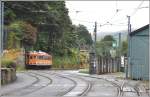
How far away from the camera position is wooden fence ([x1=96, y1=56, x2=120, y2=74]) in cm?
5391

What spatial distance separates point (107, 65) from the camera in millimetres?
56875

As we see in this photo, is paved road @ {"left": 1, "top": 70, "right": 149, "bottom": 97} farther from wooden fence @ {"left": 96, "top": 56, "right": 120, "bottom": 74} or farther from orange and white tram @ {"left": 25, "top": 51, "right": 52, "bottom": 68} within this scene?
orange and white tram @ {"left": 25, "top": 51, "right": 52, "bottom": 68}

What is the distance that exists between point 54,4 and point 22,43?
61.7 feet

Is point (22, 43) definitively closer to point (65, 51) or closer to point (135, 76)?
point (65, 51)

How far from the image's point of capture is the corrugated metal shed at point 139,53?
39125 mm

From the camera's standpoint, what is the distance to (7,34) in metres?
66.4

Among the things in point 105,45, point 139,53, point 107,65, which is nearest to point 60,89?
point 139,53

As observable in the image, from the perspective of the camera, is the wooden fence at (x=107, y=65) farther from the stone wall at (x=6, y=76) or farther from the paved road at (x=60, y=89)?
the paved road at (x=60, y=89)

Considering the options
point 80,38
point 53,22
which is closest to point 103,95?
point 53,22

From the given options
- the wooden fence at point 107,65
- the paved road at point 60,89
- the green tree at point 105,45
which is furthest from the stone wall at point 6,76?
the green tree at point 105,45

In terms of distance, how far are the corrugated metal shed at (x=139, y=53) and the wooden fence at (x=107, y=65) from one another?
13.6 m

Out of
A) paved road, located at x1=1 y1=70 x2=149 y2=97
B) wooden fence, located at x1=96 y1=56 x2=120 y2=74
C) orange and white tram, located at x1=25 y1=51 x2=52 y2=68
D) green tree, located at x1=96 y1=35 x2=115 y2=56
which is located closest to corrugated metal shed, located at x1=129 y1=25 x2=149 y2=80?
paved road, located at x1=1 y1=70 x2=149 y2=97

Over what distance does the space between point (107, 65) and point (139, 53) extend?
17.6m

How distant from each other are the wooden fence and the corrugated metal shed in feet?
44.6
